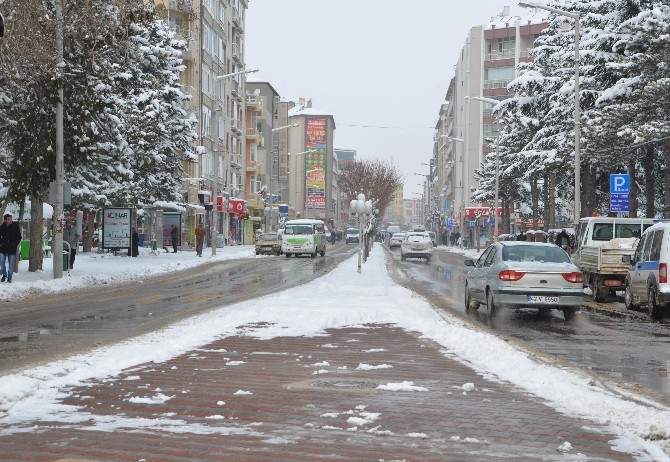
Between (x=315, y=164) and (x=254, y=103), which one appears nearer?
(x=254, y=103)

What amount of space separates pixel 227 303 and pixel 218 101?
211 feet

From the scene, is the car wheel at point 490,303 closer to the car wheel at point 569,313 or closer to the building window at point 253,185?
the car wheel at point 569,313

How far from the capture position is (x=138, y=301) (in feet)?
73.0

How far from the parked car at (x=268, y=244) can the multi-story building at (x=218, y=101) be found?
5026mm

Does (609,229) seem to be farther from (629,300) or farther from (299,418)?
(299,418)

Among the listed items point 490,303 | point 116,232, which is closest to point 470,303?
point 490,303

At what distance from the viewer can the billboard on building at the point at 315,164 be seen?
165 metres

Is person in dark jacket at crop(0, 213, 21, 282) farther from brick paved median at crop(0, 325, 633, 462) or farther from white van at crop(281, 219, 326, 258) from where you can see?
white van at crop(281, 219, 326, 258)

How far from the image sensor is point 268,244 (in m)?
64.4

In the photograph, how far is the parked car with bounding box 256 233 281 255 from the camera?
211 feet

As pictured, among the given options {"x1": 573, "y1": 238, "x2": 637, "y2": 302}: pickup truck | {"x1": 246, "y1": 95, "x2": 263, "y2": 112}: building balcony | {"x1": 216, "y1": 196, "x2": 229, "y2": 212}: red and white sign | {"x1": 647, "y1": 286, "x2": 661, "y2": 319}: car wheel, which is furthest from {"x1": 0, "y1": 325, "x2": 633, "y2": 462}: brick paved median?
{"x1": 246, "y1": 95, "x2": 263, "y2": 112}: building balcony

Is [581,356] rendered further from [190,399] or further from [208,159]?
[208,159]

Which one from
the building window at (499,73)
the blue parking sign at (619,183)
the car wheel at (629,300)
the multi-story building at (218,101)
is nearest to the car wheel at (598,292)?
the car wheel at (629,300)

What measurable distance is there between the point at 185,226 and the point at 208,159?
7610mm
